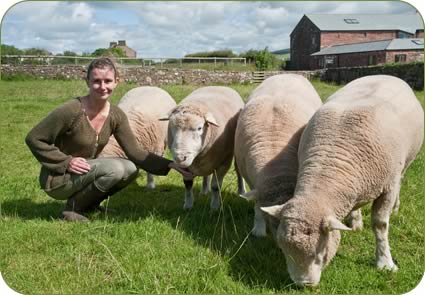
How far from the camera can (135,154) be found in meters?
5.40

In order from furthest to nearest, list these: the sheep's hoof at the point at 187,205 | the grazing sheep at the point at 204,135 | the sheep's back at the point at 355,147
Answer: the sheep's hoof at the point at 187,205
the grazing sheep at the point at 204,135
the sheep's back at the point at 355,147

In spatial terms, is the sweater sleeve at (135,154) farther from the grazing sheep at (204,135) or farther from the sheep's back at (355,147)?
the sheep's back at (355,147)

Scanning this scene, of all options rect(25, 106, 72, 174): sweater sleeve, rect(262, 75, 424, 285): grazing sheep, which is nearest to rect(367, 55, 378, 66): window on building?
rect(262, 75, 424, 285): grazing sheep

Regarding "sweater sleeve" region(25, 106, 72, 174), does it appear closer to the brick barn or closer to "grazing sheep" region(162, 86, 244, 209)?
"grazing sheep" region(162, 86, 244, 209)

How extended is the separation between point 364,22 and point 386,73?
36922 mm

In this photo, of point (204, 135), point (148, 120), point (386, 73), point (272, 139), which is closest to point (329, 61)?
point (386, 73)

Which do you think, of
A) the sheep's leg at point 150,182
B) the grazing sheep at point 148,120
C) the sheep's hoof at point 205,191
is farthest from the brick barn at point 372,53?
the sheep's leg at point 150,182

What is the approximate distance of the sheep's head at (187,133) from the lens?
198 inches

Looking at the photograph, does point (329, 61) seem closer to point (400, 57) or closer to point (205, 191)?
point (400, 57)

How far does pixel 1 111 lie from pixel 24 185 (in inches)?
342

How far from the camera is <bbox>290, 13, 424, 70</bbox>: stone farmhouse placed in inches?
1777

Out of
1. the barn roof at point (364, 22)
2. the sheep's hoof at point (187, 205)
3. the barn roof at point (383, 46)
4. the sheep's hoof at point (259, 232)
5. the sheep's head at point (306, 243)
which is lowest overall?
the sheep's hoof at point (187, 205)

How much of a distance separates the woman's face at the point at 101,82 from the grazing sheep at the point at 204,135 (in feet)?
2.68

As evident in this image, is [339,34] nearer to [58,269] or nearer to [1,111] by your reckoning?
[1,111]
